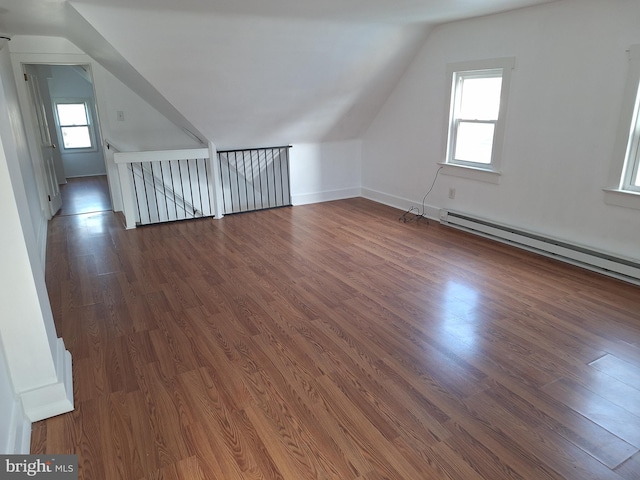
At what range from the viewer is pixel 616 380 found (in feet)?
7.63

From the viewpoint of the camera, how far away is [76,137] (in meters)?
9.39

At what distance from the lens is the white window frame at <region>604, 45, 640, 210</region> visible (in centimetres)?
328

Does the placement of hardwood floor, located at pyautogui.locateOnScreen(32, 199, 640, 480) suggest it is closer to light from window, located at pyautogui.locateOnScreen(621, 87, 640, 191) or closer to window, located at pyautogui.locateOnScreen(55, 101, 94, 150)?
light from window, located at pyautogui.locateOnScreen(621, 87, 640, 191)

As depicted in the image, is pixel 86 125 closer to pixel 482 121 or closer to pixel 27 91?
pixel 27 91

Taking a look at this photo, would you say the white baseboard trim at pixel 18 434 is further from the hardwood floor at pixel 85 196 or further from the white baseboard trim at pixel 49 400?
the hardwood floor at pixel 85 196

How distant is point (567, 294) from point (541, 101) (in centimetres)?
183

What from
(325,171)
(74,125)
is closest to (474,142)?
(325,171)

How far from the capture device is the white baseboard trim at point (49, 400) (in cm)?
204

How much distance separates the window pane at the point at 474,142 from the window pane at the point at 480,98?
0.32ft

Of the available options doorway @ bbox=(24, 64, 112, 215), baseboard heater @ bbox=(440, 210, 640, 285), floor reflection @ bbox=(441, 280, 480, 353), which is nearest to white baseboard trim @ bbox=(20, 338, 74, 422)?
floor reflection @ bbox=(441, 280, 480, 353)

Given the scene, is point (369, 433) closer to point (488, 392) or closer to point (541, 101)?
point (488, 392)

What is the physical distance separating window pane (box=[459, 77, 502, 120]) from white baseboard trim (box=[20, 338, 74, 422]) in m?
4.37

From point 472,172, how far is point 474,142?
0.36 metres

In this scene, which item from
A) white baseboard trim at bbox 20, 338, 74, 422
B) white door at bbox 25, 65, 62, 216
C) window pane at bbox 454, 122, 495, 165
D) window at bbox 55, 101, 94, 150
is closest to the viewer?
white baseboard trim at bbox 20, 338, 74, 422
